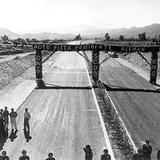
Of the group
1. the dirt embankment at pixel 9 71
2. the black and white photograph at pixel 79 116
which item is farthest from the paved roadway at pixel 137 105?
the dirt embankment at pixel 9 71

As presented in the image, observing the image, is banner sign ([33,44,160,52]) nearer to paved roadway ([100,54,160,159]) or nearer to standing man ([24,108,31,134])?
paved roadway ([100,54,160,159])

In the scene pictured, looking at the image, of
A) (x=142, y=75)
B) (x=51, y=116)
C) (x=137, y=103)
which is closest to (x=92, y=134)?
(x=51, y=116)

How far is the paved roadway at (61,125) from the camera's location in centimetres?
1652

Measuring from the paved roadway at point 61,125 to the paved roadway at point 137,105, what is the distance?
2227 mm

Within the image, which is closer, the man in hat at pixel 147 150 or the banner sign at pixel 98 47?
the man in hat at pixel 147 150

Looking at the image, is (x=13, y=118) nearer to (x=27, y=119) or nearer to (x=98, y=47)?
(x=27, y=119)

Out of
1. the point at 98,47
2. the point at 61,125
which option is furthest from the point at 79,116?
the point at 98,47

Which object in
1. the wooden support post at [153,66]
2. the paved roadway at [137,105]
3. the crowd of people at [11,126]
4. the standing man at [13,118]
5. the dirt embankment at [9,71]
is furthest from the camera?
the dirt embankment at [9,71]

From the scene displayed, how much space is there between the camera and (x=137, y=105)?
2681 cm

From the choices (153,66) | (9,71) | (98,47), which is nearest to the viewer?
(98,47)

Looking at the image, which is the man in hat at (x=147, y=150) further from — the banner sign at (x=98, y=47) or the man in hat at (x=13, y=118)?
the banner sign at (x=98, y=47)

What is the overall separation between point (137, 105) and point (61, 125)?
8573 mm

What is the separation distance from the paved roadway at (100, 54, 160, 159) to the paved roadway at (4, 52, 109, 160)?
223cm

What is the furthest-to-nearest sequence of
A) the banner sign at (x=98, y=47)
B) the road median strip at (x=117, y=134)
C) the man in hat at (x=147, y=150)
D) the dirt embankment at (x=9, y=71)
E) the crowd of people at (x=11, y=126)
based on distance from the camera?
1. the dirt embankment at (x=9, y=71)
2. the banner sign at (x=98, y=47)
3. the crowd of people at (x=11, y=126)
4. the road median strip at (x=117, y=134)
5. the man in hat at (x=147, y=150)
